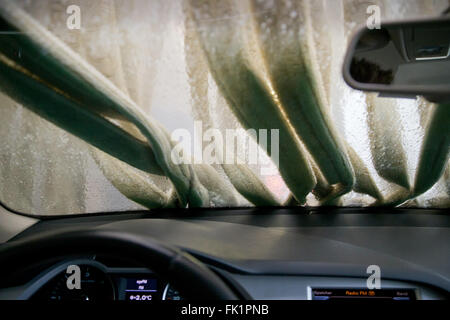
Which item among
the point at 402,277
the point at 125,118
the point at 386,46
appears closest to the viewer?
the point at 386,46

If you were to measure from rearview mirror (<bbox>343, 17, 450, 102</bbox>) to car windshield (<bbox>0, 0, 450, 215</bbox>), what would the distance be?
560mm

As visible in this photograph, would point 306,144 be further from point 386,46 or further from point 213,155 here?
point 386,46

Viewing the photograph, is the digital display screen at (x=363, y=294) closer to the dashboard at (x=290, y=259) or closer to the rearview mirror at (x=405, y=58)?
the dashboard at (x=290, y=259)

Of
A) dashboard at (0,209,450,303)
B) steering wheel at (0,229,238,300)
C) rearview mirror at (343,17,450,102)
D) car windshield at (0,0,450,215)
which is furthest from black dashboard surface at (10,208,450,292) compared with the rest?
rearview mirror at (343,17,450,102)

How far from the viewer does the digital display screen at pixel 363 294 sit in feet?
5.27

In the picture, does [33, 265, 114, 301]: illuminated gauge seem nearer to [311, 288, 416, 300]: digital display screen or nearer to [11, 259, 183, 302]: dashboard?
[11, 259, 183, 302]: dashboard

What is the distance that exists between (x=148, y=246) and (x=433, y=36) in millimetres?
1340

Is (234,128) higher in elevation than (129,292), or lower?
higher

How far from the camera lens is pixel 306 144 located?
2.31 metres

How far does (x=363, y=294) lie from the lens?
5.30 feet

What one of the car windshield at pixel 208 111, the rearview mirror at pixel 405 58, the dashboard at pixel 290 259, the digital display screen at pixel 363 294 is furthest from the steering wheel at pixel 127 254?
the car windshield at pixel 208 111

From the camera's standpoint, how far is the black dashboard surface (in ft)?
5.32
